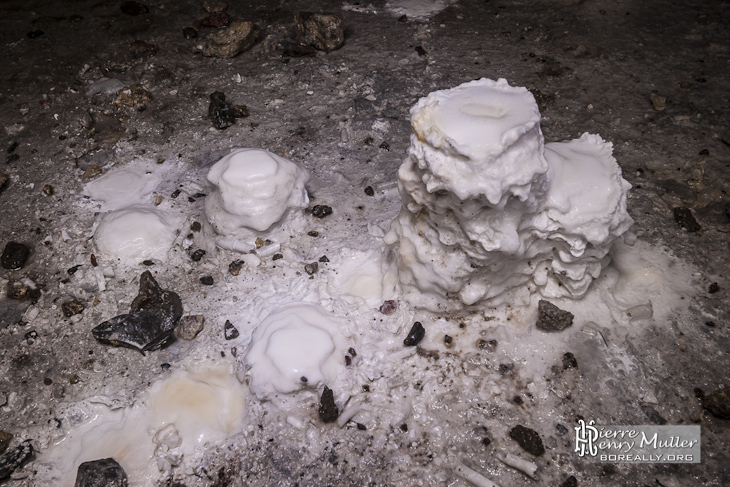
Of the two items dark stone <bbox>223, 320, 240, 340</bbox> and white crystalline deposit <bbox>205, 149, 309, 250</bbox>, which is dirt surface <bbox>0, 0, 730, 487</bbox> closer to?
dark stone <bbox>223, 320, 240, 340</bbox>

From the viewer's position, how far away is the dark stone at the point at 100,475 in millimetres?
2650

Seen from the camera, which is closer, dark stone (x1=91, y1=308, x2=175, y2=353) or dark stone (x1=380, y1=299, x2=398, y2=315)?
dark stone (x1=91, y1=308, x2=175, y2=353)

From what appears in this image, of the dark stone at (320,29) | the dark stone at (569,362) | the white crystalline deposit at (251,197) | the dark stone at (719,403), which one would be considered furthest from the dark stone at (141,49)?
the dark stone at (719,403)

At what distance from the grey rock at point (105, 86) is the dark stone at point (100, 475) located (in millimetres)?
3162

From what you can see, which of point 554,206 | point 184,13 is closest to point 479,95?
point 554,206

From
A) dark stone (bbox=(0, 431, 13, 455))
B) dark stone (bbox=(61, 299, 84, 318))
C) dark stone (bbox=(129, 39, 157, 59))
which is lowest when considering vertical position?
dark stone (bbox=(0, 431, 13, 455))

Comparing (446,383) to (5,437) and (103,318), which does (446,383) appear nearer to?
(103,318)

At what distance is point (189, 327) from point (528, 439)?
6.11 feet

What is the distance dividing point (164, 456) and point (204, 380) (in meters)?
0.42

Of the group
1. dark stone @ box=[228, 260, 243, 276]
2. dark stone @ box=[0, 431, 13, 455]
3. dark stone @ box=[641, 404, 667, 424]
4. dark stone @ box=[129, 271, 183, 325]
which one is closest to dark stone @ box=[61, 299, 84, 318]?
dark stone @ box=[129, 271, 183, 325]

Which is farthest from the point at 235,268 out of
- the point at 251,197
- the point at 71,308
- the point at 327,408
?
the point at 327,408

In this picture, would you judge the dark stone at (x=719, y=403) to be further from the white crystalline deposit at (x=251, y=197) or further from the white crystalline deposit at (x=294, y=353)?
the white crystalline deposit at (x=251, y=197)

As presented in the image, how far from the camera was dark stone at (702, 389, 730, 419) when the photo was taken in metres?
2.82

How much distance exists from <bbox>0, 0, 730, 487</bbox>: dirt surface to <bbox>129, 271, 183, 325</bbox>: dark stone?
0.50ft
